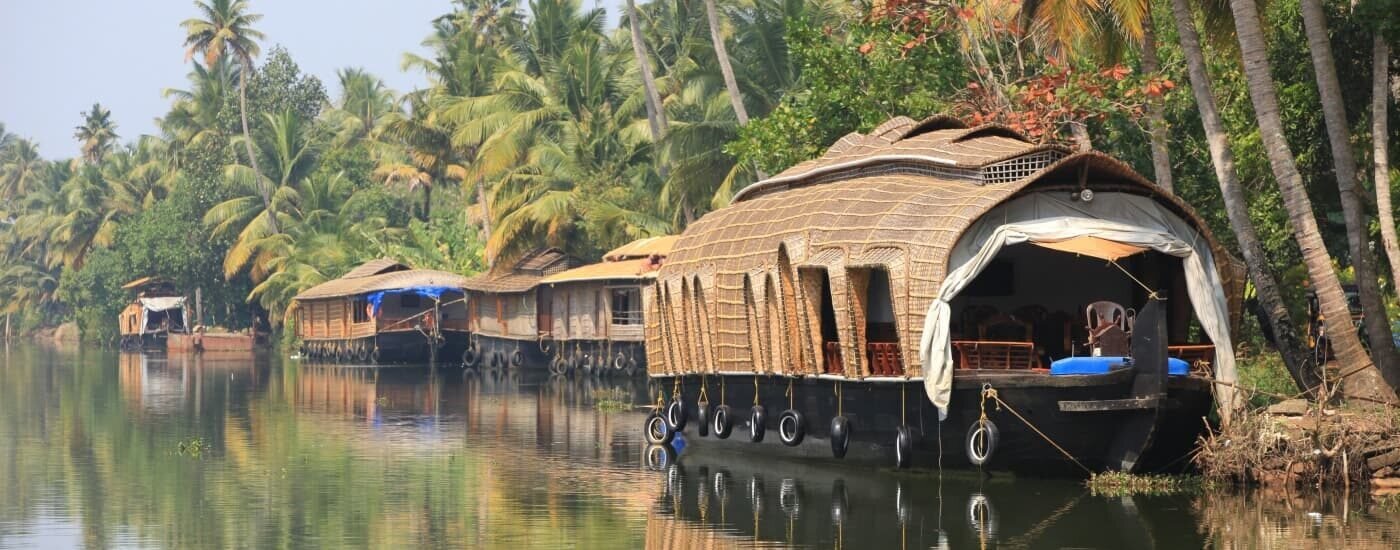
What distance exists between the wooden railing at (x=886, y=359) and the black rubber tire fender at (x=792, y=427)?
116 centimetres

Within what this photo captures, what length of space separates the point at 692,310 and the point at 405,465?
360 centimetres

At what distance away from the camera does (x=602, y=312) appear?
42062 mm

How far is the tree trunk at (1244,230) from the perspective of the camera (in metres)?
19.1

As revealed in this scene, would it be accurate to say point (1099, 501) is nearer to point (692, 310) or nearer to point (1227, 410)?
point (1227, 410)

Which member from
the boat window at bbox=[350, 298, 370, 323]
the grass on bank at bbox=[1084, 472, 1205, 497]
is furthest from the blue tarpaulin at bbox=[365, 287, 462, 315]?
the grass on bank at bbox=[1084, 472, 1205, 497]

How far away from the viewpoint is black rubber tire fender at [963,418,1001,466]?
16594 mm

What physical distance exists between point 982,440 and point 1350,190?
4829 millimetres

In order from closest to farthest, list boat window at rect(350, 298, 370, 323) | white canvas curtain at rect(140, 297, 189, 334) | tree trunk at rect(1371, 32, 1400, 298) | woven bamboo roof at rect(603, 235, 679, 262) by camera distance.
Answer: tree trunk at rect(1371, 32, 1400, 298)
woven bamboo roof at rect(603, 235, 679, 262)
boat window at rect(350, 298, 370, 323)
white canvas curtain at rect(140, 297, 189, 334)

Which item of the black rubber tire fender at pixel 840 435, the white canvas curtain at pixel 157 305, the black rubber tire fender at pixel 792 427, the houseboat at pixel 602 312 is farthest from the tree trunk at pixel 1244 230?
the white canvas curtain at pixel 157 305

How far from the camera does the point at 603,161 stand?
46344 millimetres

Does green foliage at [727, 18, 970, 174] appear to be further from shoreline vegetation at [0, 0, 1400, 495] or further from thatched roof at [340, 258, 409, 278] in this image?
thatched roof at [340, 258, 409, 278]

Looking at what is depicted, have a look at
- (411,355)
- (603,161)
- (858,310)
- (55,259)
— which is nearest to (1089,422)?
(858,310)

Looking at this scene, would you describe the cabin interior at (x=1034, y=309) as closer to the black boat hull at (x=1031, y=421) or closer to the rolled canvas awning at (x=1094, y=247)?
the black boat hull at (x=1031, y=421)

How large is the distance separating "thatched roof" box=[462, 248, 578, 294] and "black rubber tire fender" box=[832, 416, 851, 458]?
27797 mm
